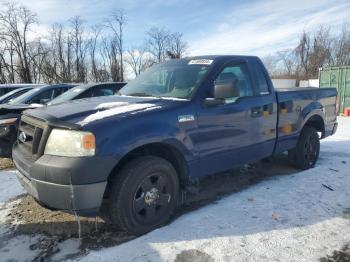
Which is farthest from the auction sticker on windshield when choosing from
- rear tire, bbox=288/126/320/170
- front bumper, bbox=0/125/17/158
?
front bumper, bbox=0/125/17/158

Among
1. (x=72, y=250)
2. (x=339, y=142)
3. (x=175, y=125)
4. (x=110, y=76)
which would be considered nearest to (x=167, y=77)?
(x=175, y=125)

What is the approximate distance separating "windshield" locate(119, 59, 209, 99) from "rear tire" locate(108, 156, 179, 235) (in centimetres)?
93

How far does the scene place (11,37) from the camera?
38500 millimetres

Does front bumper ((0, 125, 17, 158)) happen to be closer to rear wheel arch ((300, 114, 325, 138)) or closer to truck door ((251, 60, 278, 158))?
truck door ((251, 60, 278, 158))

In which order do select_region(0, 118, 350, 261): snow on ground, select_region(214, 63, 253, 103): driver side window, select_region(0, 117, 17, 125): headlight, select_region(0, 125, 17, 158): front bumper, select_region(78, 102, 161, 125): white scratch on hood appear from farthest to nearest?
select_region(0, 117, 17, 125): headlight, select_region(0, 125, 17, 158): front bumper, select_region(214, 63, 253, 103): driver side window, select_region(78, 102, 161, 125): white scratch on hood, select_region(0, 118, 350, 261): snow on ground

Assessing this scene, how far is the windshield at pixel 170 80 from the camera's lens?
4.15m

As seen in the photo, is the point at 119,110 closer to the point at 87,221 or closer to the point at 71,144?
the point at 71,144

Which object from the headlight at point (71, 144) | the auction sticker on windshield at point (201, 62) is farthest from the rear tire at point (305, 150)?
the headlight at point (71, 144)

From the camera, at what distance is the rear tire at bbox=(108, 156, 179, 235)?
333 cm

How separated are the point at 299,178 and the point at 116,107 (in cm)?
315

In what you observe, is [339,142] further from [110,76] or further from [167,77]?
[110,76]

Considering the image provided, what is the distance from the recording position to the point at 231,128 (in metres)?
4.28

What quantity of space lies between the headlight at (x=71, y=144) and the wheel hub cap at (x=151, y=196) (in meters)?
0.78

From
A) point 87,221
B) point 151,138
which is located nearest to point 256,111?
point 151,138
